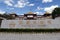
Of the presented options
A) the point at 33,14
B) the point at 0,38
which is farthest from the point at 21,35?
the point at 33,14

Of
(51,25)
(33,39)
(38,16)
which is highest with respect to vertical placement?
(38,16)

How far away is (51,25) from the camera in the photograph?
1125 cm

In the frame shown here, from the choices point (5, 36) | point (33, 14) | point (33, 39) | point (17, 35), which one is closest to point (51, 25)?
point (33, 39)

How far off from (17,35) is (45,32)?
2.28 m

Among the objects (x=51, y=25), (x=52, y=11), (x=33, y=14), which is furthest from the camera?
(x=52, y=11)

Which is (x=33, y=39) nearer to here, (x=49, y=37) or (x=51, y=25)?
(x=49, y=37)

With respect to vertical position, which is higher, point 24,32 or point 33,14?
point 33,14

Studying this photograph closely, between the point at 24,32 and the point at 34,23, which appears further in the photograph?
the point at 34,23

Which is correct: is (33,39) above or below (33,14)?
below

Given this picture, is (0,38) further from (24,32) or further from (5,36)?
(24,32)

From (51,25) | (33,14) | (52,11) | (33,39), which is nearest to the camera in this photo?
(33,39)

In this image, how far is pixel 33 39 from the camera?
982 cm

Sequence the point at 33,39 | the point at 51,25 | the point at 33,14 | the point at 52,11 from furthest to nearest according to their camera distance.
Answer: the point at 52,11 → the point at 33,14 → the point at 51,25 → the point at 33,39

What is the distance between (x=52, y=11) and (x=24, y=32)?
718 inches
